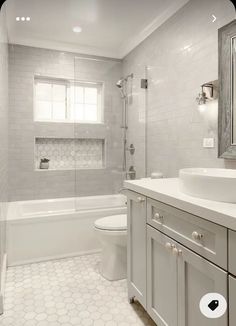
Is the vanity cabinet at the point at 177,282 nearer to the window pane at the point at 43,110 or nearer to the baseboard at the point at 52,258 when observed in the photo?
the baseboard at the point at 52,258

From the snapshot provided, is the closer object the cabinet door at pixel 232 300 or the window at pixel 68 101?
the cabinet door at pixel 232 300

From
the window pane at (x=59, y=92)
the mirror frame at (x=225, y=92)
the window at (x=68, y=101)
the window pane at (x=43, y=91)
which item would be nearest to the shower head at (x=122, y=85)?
the window at (x=68, y=101)

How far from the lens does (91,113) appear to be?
11.6ft

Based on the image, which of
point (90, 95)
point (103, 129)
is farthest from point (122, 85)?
point (103, 129)

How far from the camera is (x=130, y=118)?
3.29m

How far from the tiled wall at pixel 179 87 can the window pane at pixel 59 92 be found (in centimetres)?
106

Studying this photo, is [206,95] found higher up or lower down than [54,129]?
higher up

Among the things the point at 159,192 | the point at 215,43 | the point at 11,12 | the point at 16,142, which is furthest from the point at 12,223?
the point at 215,43

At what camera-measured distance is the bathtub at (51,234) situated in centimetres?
243

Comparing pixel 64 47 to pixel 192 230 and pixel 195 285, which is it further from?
pixel 195 285

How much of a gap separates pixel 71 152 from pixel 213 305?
2.87 meters

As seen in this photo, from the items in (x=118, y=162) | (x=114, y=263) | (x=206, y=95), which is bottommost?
(x=114, y=263)

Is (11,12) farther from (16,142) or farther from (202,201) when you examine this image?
(202,201)

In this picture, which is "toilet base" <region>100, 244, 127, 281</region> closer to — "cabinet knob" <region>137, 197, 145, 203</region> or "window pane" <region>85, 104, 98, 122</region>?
"cabinet knob" <region>137, 197, 145, 203</region>
